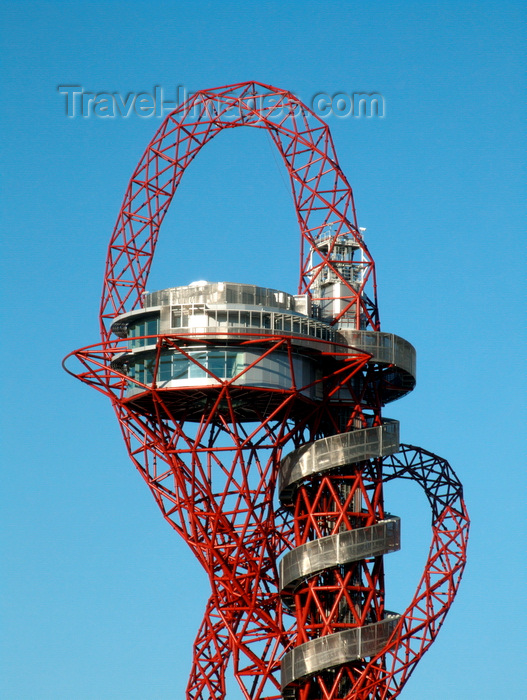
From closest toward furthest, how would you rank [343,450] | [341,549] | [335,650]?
[335,650], [341,549], [343,450]

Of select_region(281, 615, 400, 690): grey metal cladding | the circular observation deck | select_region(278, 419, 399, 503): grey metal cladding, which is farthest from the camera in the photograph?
select_region(278, 419, 399, 503): grey metal cladding

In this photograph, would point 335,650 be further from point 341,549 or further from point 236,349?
point 236,349

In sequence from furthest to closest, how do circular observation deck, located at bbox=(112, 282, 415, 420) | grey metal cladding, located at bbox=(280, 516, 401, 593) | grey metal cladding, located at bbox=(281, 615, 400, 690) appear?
1. grey metal cladding, located at bbox=(280, 516, 401, 593)
2. grey metal cladding, located at bbox=(281, 615, 400, 690)
3. circular observation deck, located at bbox=(112, 282, 415, 420)

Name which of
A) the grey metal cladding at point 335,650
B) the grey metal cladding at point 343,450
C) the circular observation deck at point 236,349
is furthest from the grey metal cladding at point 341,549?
the circular observation deck at point 236,349

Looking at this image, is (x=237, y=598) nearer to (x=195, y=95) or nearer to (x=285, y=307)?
(x=285, y=307)

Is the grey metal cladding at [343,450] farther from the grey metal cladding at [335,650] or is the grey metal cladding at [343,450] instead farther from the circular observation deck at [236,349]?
the grey metal cladding at [335,650]

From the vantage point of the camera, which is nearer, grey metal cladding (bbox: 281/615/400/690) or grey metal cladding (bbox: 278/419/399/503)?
grey metal cladding (bbox: 281/615/400/690)

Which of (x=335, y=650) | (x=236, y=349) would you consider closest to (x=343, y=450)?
(x=236, y=349)

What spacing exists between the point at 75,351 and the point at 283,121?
2255 centimetres

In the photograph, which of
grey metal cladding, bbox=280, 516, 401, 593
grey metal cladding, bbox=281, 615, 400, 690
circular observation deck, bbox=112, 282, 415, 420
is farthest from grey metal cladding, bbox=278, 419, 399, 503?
grey metal cladding, bbox=281, 615, 400, 690

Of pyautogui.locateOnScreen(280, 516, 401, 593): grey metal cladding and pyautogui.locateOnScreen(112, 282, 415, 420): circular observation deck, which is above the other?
pyautogui.locateOnScreen(112, 282, 415, 420): circular observation deck

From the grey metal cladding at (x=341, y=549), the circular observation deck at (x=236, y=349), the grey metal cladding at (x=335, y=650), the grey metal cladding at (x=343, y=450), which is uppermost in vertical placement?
the circular observation deck at (x=236, y=349)

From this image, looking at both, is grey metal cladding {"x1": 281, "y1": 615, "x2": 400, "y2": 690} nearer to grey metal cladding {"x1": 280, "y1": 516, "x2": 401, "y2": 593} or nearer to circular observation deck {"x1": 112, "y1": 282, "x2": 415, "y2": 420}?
grey metal cladding {"x1": 280, "y1": 516, "x2": 401, "y2": 593}

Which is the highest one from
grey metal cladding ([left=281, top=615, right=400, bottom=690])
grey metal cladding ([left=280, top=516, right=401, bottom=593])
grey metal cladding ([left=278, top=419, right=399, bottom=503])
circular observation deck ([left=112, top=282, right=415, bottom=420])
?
circular observation deck ([left=112, top=282, right=415, bottom=420])
